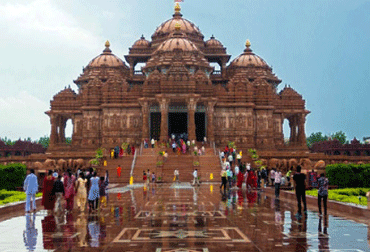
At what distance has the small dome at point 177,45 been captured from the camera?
73250 mm

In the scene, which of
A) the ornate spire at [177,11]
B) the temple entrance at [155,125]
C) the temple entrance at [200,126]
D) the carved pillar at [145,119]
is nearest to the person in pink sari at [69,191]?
the carved pillar at [145,119]

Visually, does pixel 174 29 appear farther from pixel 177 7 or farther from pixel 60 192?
pixel 60 192

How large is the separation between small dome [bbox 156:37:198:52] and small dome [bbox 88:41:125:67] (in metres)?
10.2

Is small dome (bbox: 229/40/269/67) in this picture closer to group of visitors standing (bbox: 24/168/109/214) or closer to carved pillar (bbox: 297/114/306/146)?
carved pillar (bbox: 297/114/306/146)

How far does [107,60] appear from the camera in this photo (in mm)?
81375

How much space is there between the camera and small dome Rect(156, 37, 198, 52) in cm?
7325

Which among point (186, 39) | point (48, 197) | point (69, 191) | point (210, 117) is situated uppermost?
point (186, 39)

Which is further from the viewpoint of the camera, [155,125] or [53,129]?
[53,129]

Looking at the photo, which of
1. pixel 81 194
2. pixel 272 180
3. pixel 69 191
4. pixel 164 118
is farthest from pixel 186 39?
pixel 81 194

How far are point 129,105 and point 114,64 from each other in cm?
1743

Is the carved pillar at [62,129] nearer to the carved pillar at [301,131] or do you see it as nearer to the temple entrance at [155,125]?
the temple entrance at [155,125]

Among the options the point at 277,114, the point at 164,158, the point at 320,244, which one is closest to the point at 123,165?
the point at 164,158

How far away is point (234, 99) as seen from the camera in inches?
2589

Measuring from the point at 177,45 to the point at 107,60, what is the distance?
46.5ft
